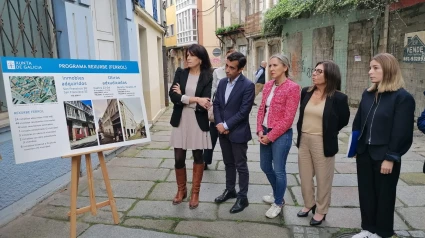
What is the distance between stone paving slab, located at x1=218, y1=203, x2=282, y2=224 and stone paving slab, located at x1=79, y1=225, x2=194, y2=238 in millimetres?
620

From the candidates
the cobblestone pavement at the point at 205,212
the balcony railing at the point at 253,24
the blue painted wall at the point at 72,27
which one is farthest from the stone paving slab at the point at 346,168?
the balcony railing at the point at 253,24

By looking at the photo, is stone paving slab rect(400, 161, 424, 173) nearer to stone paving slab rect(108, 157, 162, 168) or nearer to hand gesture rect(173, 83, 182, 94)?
hand gesture rect(173, 83, 182, 94)

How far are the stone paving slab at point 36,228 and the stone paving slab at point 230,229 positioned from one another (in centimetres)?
99

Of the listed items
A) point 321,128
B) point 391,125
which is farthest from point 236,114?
point 391,125

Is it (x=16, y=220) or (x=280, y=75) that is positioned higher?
(x=280, y=75)

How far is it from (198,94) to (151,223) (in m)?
1.35

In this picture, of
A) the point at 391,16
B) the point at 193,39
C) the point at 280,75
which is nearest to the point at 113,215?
the point at 280,75

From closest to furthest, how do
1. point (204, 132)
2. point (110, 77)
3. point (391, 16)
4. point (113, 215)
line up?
point (110, 77) < point (113, 215) < point (204, 132) < point (391, 16)

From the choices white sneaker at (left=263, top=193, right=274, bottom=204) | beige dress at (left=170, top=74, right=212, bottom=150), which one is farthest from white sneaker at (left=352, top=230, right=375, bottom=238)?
beige dress at (left=170, top=74, right=212, bottom=150)

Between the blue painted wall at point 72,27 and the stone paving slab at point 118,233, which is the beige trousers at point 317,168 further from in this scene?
the blue painted wall at point 72,27

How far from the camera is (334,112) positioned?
8.84 feet

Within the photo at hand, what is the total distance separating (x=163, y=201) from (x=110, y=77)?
1539 mm

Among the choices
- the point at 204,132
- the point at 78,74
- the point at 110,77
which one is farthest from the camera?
the point at 204,132

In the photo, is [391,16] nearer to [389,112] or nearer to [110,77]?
[389,112]
